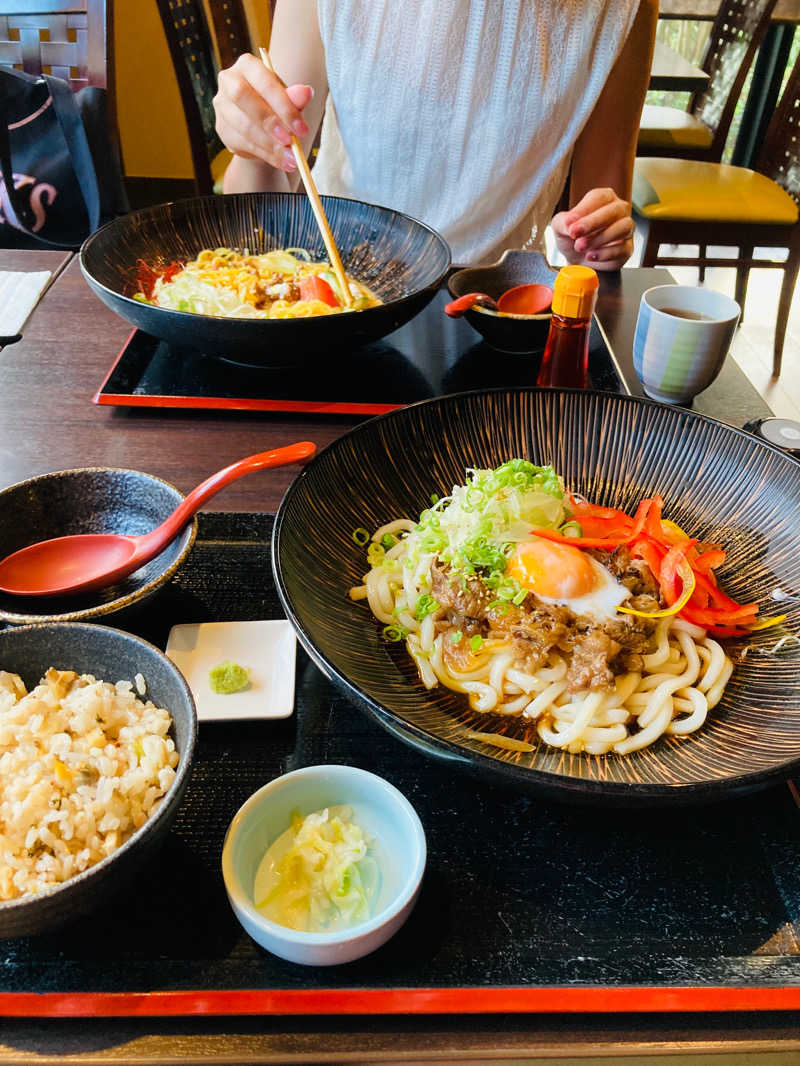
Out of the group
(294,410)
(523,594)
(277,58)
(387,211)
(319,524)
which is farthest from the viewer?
(277,58)

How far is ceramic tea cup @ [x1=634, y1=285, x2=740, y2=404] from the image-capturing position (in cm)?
167

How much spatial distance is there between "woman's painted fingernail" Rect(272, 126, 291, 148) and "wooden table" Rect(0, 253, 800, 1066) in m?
0.65

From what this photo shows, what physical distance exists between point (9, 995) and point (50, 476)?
A: 791 mm

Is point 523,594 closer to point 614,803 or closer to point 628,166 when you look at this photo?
point 614,803

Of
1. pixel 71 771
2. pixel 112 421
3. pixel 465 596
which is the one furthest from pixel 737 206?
pixel 71 771

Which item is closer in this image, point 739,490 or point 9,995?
point 9,995

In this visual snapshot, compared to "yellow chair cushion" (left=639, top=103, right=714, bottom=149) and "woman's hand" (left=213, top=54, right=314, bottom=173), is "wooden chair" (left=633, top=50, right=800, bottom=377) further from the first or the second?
"woman's hand" (left=213, top=54, right=314, bottom=173)

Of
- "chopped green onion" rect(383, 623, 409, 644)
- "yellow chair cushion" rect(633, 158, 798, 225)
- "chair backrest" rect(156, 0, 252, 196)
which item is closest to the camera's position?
"chopped green onion" rect(383, 623, 409, 644)

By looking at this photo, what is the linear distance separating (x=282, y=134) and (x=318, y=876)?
6.30 feet

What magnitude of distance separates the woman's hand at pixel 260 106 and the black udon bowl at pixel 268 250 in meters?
0.15

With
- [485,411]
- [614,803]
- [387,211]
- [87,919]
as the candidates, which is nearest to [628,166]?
[387,211]

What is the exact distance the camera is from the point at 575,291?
1.54 metres

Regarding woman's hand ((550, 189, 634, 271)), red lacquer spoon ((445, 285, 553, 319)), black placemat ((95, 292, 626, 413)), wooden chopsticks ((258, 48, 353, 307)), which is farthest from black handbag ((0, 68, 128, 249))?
red lacquer spoon ((445, 285, 553, 319))

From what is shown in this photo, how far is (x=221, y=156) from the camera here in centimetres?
426
